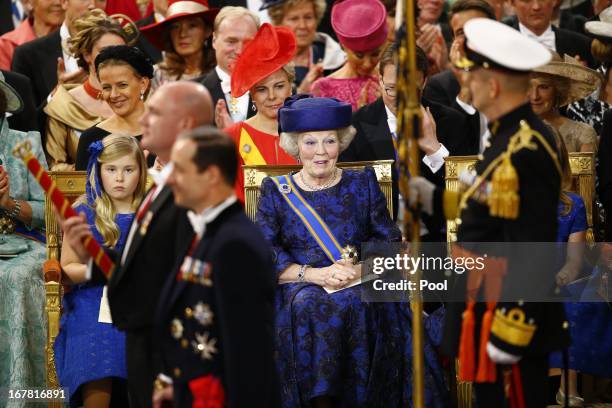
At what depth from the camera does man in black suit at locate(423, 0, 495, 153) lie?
24.9 feet

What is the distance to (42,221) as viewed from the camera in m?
7.18

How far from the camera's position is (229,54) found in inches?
312

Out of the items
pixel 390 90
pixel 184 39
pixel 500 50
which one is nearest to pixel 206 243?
pixel 500 50

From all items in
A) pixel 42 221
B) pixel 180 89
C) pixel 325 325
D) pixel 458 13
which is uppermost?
pixel 458 13

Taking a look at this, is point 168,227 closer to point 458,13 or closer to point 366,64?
point 366,64

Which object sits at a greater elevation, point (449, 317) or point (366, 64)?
point (366, 64)

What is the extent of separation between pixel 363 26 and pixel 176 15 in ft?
4.25

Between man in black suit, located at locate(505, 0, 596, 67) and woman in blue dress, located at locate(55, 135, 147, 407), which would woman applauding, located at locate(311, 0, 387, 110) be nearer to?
man in black suit, located at locate(505, 0, 596, 67)

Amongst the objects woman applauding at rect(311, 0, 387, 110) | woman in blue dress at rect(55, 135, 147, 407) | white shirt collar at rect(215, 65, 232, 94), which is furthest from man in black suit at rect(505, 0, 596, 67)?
woman in blue dress at rect(55, 135, 147, 407)

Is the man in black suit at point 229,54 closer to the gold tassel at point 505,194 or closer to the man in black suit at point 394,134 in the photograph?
the man in black suit at point 394,134

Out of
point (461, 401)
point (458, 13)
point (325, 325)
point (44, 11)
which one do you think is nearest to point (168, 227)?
point (325, 325)

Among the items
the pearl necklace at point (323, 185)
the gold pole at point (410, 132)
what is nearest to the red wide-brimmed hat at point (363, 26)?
the pearl necklace at point (323, 185)

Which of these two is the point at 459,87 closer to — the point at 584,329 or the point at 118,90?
the point at 584,329

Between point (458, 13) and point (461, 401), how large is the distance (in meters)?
2.90
